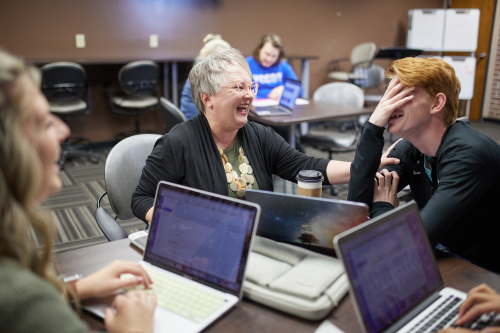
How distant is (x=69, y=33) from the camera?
482cm

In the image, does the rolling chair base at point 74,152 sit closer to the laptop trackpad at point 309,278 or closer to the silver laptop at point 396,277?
the laptop trackpad at point 309,278

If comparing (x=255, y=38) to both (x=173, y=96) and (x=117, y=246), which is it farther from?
(x=117, y=246)

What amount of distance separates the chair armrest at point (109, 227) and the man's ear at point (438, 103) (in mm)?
1056

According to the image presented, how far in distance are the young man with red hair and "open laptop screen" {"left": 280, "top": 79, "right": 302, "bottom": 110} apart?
190 cm

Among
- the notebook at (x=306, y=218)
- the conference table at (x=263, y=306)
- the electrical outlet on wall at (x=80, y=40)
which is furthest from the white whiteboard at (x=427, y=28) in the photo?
the notebook at (x=306, y=218)

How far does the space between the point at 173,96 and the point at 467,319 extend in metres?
4.70

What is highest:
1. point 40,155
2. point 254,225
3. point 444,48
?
point 444,48

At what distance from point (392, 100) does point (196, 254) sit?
767 millimetres

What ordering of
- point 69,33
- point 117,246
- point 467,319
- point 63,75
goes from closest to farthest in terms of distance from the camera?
point 467,319 < point 117,246 < point 63,75 < point 69,33

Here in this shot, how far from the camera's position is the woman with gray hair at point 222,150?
144cm

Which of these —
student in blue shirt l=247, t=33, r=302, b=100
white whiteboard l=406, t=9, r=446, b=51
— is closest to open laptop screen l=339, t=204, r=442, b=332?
student in blue shirt l=247, t=33, r=302, b=100

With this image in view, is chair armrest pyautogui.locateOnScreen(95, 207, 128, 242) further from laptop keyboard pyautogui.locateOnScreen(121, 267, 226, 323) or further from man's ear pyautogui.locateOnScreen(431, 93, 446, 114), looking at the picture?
man's ear pyautogui.locateOnScreen(431, 93, 446, 114)

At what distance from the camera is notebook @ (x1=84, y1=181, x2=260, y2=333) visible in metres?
0.86

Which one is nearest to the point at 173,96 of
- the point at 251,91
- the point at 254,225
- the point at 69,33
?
the point at 69,33
